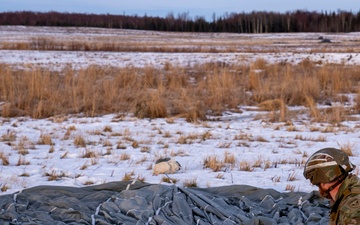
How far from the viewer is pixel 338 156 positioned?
2.55 metres

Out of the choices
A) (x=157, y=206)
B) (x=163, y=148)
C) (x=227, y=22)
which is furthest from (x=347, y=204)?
(x=227, y=22)

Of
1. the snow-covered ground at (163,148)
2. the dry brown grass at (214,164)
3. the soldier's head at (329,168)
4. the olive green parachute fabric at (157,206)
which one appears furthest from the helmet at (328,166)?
the dry brown grass at (214,164)

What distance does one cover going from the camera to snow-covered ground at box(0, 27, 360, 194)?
22.3 feet

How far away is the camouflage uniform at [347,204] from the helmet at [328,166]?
0.06 meters

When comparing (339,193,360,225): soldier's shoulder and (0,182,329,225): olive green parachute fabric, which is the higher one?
(339,193,360,225): soldier's shoulder

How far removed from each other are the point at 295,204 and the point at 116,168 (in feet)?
8.22

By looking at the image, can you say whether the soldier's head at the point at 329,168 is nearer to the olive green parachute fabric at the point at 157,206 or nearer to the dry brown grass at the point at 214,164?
the olive green parachute fabric at the point at 157,206

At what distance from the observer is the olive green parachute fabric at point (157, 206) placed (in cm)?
526

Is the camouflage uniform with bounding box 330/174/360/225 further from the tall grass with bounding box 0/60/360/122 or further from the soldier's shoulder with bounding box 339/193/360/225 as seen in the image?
the tall grass with bounding box 0/60/360/122

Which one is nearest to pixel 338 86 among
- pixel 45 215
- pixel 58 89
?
pixel 58 89

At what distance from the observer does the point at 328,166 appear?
253 cm

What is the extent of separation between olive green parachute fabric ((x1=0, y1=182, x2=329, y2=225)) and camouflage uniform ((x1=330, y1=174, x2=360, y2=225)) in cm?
265

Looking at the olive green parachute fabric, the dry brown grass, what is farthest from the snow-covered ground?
the olive green parachute fabric

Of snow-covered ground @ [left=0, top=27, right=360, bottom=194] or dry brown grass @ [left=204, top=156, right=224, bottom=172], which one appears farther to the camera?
dry brown grass @ [left=204, top=156, right=224, bottom=172]
